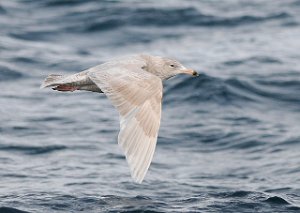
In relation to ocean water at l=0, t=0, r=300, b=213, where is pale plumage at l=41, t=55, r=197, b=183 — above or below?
above

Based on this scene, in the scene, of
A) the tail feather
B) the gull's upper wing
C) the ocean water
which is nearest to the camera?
the gull's upper wing

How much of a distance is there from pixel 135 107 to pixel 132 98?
0.30ft

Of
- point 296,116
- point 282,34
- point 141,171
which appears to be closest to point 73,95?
point 296,116

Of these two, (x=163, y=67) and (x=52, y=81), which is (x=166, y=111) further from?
(x=52, y=81)

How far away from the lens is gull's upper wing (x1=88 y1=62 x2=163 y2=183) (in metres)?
6.95

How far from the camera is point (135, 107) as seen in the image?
7.32m

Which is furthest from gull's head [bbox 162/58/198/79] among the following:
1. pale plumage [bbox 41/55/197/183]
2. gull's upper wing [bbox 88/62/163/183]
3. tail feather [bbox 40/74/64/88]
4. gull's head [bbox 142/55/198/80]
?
tail feather [bbox 40/74/64/88]

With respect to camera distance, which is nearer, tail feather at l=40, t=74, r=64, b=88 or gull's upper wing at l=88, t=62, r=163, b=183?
gull's upper wing at l=88, t=62, r=163, b=183

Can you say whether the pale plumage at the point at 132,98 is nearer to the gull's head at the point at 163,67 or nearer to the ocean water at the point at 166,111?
the gull's head at the point at 163,67

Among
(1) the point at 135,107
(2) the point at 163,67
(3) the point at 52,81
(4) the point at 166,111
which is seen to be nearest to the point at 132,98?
(1) the point at 135,107

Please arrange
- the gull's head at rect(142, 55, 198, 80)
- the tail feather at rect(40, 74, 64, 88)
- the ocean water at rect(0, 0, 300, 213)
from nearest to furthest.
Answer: the tail feather at rect(40, 74, 64, 88)
the gull's head at rect(142, 55, 198, 80)
the ocean water at rect(0, 0, 300, 213)

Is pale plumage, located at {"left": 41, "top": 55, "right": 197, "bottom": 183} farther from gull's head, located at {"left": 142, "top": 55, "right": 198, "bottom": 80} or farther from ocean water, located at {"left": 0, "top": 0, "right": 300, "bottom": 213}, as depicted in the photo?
ocean water, located at {"left": 0, "top": 0, "right": 300, "bottom": 213}

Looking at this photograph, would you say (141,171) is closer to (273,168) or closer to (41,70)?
(273,168)

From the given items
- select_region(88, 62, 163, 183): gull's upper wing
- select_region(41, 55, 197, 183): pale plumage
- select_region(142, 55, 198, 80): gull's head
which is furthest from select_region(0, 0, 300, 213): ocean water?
select_region(88, 62, 163, 183): gull's upper wing
